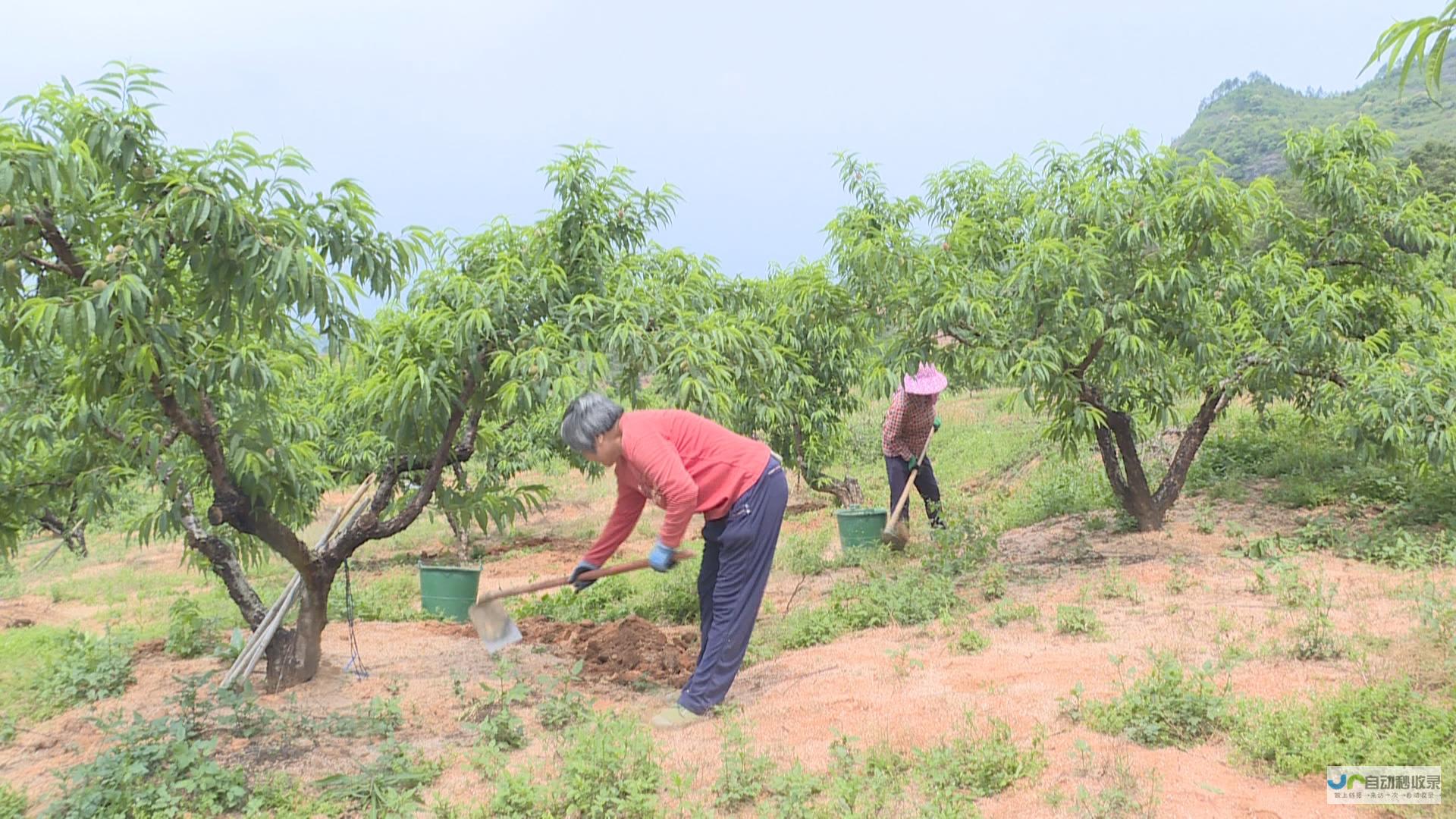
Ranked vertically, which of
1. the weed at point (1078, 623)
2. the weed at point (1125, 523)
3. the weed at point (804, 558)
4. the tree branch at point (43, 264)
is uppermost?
the tree branch at point (43, 264)

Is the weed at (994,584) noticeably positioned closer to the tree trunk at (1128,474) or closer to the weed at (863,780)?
the tree trunk at (1128,474)

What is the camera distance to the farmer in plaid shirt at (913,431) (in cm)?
741

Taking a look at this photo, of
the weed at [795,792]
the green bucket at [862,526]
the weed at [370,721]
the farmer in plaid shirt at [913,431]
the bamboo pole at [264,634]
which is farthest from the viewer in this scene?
the farmer in plaid shirt at [913,431]

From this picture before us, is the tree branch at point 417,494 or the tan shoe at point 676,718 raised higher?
the tree branch at point 417,494

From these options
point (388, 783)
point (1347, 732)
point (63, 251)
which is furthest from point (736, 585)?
point (63, 251)

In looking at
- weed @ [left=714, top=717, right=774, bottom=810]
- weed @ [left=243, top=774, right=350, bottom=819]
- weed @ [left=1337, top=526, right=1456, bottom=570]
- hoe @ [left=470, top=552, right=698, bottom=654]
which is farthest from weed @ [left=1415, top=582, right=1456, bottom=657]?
weed @ [left=243, top=774, right=350, bottom=819]

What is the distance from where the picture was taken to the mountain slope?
42750 mm

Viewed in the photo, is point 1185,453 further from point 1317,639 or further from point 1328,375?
point 1317,639

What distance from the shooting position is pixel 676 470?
378 cm

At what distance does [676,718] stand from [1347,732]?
237 centimetres

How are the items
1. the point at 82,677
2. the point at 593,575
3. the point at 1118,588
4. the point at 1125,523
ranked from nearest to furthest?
the point at 593,575 → the point at 82,677 → the point at 1118,588 → the point at 1125,523

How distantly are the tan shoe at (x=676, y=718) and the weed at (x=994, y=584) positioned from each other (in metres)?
2.25

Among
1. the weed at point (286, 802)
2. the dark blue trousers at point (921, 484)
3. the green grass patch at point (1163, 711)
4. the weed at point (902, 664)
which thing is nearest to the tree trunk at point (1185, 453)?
the dark blue trousers at point (921, 484)

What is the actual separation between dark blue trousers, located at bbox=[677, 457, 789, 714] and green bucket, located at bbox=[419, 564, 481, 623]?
307 centimetres
